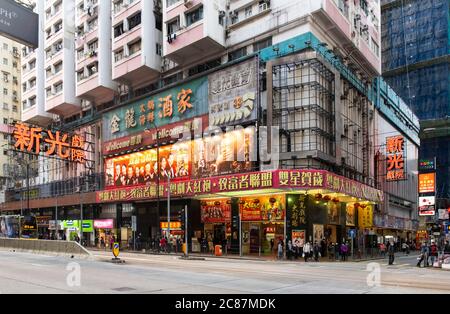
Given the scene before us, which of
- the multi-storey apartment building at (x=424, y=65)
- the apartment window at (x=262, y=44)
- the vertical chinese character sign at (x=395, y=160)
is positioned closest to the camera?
the apartment window at (x=262, y=44)

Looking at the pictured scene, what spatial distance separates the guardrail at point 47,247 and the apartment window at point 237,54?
24.3 m

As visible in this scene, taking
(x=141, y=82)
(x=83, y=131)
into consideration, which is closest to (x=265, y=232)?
(x=141, y=82)

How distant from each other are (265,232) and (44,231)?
41.2m

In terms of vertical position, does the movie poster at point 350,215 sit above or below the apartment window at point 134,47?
below

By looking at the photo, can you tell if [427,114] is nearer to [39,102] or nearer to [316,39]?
[316,39]

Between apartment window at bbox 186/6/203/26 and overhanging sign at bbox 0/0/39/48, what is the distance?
37.1m

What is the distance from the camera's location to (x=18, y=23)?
39.3 ft

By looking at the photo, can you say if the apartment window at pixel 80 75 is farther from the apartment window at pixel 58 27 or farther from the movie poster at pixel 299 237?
the movie poster at pixel 299 237

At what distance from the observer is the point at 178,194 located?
46656mm

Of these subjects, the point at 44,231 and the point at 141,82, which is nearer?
the point at 141,82

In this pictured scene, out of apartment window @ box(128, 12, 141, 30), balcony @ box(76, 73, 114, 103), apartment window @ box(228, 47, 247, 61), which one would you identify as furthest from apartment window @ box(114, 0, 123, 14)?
apartment window @ box(228, 47, 247, 61)

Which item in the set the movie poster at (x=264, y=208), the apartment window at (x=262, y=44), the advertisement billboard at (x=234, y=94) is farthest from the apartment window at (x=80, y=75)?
the movie poster at (x=264, y=208)

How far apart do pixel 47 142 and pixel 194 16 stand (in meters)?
20.3

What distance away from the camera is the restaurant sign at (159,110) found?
49.0 metres
